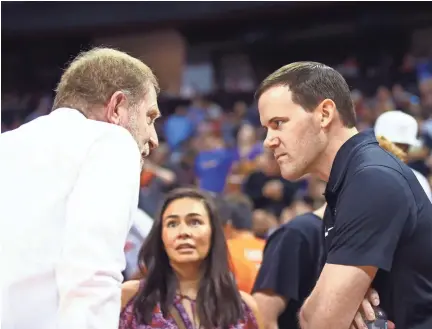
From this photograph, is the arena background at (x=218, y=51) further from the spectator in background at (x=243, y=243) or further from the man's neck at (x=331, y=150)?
the man's neck at (x=331, y=150)

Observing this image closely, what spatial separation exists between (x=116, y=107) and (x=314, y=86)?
64 centimetres

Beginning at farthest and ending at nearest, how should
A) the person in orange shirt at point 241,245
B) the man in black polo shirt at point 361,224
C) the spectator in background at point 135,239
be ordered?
the spectator in background at point 135,239 → the person in orange shirt at point 241,245 → the man in black polo shirt at point 361,224

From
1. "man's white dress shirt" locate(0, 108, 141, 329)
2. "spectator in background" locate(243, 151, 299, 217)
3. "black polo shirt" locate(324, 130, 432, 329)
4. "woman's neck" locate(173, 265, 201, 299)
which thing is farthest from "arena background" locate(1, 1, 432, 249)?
"man's white dress shirt" locate(0, 108, 141, 329)

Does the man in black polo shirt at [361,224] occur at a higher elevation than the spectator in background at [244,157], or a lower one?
lower

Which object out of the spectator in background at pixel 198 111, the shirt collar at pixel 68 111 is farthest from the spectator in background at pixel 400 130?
the spectator in background at pixel 198 111

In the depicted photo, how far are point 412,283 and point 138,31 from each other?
35.7 feet

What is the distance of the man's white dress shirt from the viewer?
5.42 feet

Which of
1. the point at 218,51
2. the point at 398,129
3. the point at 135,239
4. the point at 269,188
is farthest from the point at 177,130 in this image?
the point at 398,129

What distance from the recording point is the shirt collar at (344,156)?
2.12 meters

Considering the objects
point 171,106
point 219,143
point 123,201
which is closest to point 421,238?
point 123,201

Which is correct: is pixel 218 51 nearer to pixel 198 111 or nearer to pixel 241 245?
pixel 198 111

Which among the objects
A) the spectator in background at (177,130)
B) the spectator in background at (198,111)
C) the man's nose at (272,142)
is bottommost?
the man's nose at (272,142)

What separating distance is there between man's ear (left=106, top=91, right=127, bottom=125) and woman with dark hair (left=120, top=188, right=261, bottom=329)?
1.32 m

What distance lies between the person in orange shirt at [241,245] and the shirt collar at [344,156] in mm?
1408
